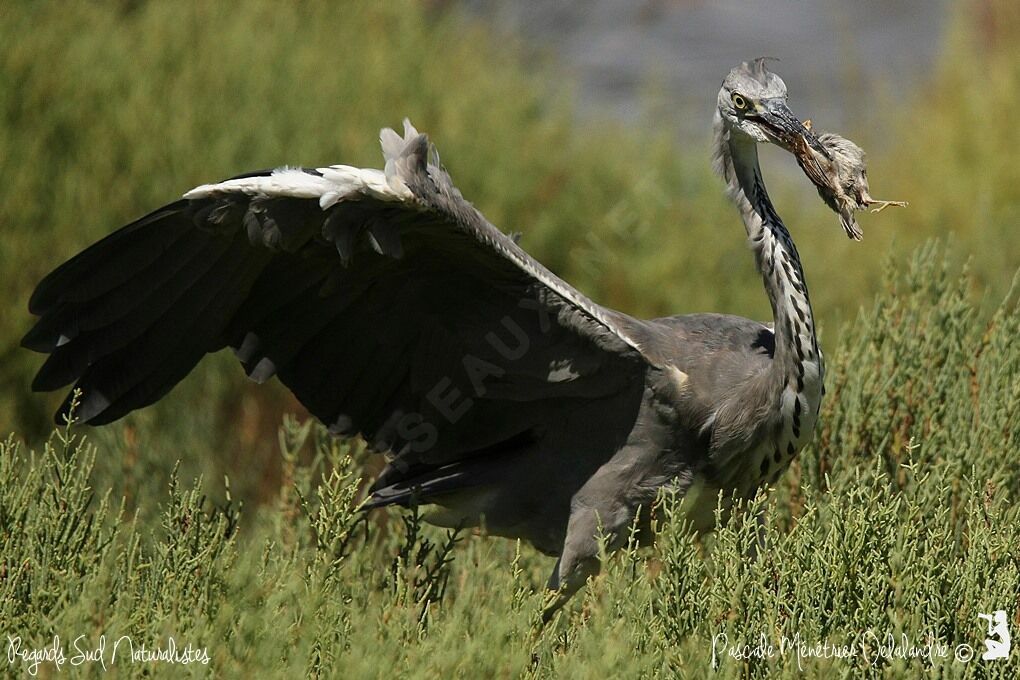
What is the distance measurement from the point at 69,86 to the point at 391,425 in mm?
3296

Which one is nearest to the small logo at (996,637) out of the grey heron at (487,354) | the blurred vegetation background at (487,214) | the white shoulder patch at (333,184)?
the blurred vegetation background at (487,214)

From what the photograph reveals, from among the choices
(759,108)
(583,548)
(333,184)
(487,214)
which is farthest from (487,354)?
(487,214)

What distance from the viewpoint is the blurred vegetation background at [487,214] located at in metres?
4.02

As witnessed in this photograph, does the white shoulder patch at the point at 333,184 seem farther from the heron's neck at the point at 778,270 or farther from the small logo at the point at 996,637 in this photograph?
the small logo at the point at 996,637

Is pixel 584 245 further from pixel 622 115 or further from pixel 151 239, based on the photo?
pixel 151 239

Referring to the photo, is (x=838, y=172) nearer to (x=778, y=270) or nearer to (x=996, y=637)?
(x=778, y=270)

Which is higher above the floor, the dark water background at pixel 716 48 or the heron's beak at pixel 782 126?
the dark water background at pixel 716 48

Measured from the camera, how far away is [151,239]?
3768 mm

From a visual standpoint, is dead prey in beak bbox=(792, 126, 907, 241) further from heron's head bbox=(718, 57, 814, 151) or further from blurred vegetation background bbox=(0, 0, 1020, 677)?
blurred vegetation background bbox=(0, 0, 1020, 677)

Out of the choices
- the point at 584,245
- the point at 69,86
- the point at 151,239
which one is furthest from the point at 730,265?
the point at 151,239

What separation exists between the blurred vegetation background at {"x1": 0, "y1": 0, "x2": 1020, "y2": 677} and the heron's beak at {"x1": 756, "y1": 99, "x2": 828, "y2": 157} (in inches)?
35.5

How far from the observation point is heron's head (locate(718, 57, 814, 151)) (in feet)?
12.4

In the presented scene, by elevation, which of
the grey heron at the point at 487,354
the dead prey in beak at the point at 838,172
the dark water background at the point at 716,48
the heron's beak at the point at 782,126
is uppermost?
the dark water background at the point at 716,48

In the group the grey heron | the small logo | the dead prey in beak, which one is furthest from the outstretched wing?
the small logo
